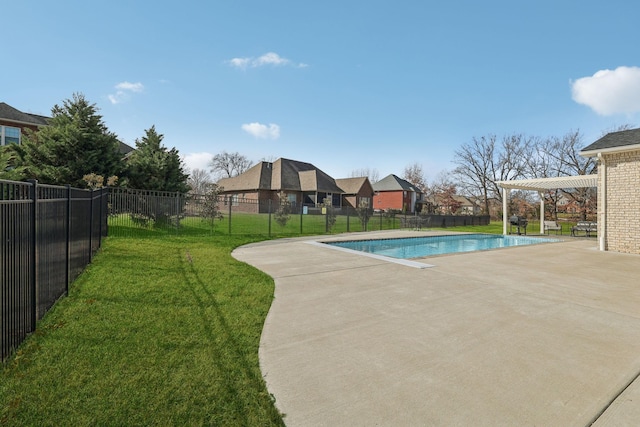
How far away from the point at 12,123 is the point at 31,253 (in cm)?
2808

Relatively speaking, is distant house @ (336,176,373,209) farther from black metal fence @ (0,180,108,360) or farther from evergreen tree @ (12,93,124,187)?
black metal fence @ (0,180,108,360)

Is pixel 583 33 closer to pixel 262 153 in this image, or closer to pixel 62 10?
pixel 62 10

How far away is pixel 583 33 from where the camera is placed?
12609 mm

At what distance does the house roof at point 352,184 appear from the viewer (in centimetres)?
3799

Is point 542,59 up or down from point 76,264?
up

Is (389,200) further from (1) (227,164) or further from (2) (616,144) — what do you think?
(1) (227,164)

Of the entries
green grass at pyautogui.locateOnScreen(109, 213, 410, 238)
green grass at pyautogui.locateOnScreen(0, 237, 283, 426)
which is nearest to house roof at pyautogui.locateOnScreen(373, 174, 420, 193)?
green grass at pyautogui.locateOnScreen(109, 213, 410, 238)

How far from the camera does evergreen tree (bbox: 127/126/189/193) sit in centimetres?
1577

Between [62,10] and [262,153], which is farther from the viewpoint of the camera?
[262,153]

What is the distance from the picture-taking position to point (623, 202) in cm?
1069

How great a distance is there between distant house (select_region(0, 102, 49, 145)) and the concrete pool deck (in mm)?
27773

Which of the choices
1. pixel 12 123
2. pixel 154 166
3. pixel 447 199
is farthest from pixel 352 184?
pixel 12 123

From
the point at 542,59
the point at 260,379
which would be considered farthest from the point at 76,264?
the point at 542,59

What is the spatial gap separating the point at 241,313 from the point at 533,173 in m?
45.0
